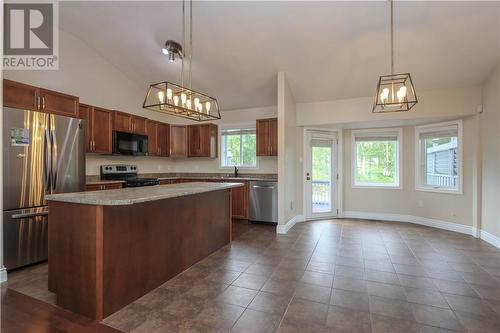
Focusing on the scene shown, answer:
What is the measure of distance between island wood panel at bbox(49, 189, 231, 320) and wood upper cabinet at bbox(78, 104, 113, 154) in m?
2.50

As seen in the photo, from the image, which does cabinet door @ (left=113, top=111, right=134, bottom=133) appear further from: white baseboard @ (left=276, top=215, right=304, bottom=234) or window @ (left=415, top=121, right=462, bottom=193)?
window @ (left=415, top=121, right=462, bottom=193)

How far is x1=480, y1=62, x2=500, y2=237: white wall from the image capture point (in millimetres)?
3676

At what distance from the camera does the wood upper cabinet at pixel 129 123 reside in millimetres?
4684

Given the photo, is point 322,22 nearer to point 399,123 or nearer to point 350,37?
point 350,37

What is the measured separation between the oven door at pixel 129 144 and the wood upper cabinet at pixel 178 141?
84 centimetres

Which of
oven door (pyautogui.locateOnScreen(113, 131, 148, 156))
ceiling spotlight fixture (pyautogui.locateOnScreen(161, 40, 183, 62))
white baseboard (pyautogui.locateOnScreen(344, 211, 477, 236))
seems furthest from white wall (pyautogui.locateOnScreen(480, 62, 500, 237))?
oven door (pyautogui.locateOnScreen(113, 131, 148, 156))

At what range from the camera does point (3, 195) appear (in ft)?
8.89

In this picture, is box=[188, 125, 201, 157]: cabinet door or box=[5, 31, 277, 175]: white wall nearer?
box=[5, 31, 277, 175]: white wall

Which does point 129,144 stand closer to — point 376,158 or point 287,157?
point 287,157

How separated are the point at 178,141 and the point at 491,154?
597cm

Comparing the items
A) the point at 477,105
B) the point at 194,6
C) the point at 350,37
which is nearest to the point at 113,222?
the point at 194,6

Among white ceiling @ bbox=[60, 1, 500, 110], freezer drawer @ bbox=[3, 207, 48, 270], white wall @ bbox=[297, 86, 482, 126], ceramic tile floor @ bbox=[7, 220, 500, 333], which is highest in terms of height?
white ceiling @ bbox=[60, 1, 500, 110]

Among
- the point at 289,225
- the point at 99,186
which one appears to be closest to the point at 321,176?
the point at 289,225

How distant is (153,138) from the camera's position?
18.4 ft
